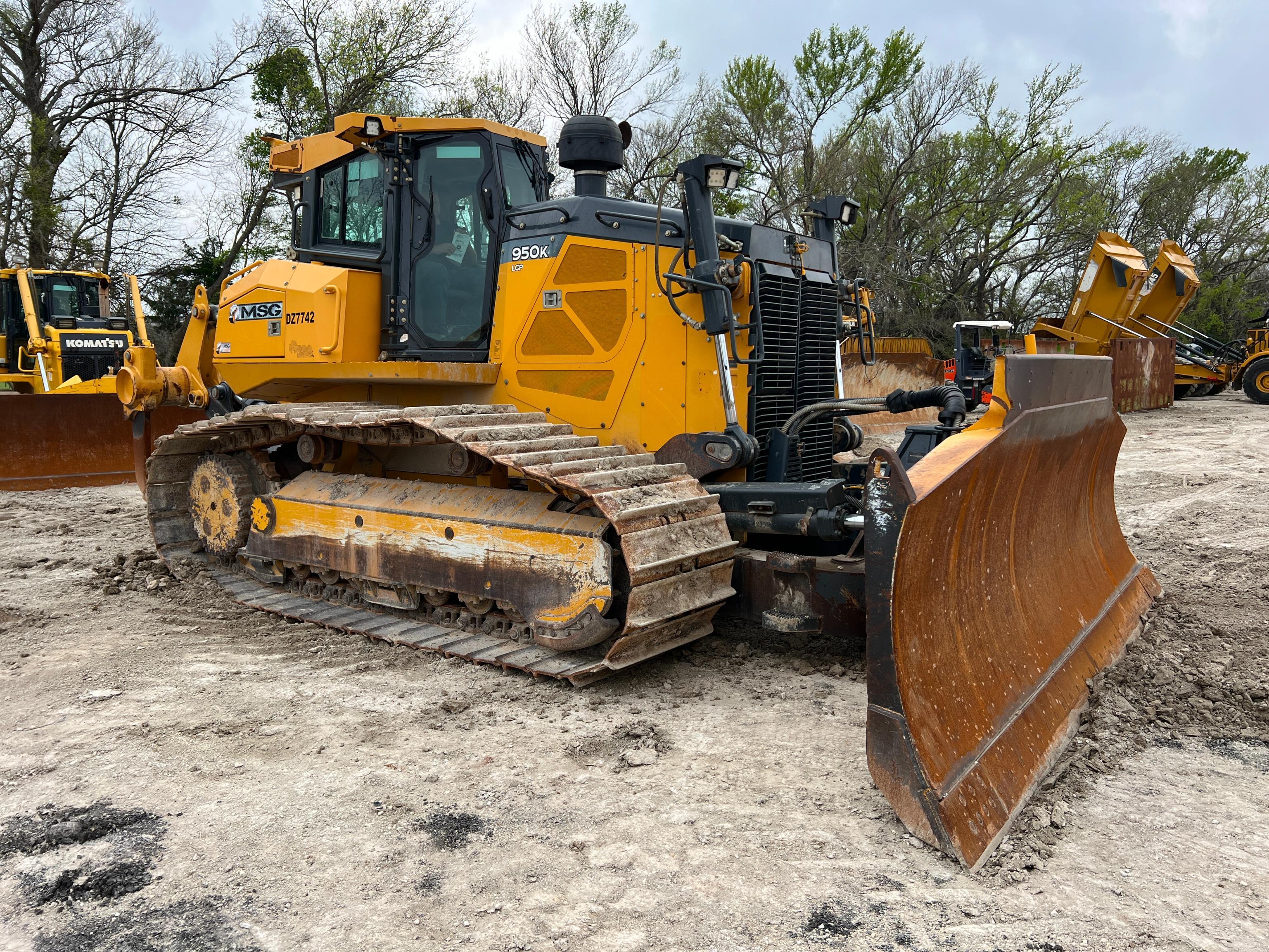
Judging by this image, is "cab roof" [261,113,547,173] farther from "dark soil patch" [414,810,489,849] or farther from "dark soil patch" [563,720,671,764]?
"dark soil patch" [414,810,489,849]

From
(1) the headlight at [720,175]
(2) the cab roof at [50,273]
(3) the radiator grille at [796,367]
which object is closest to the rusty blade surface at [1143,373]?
(3) the radiator grille at [796,367]

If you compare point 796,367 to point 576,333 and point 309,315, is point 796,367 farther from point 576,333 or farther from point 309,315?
point 309,315

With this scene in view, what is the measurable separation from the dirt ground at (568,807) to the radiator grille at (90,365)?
10915 mm

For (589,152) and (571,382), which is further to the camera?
(589,152)

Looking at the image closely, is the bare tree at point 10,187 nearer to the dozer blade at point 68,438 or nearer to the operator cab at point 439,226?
the dozer blade at point 68,438

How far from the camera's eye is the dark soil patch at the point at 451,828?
9.78 feet

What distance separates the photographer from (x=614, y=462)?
4.53 meters

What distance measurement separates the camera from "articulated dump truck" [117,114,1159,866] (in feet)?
10.9

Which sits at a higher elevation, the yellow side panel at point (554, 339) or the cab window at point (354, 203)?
the cab window at point (354, 203)

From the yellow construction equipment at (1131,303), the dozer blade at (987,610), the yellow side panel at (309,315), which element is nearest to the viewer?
the dozer blade at (987,610)

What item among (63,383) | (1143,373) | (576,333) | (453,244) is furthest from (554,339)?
(1143,373)

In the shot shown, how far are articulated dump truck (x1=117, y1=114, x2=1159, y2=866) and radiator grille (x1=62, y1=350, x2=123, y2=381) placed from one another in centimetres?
965

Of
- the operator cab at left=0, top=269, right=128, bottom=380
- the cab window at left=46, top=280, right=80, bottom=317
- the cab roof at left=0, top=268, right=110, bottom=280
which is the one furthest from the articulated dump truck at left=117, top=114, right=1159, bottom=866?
the cab window at left=46, top=280, right=80, bottom=317

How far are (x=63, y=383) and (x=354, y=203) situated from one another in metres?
10.8
